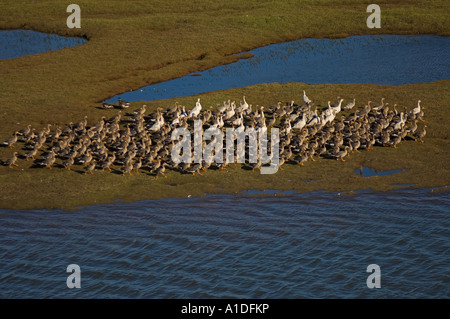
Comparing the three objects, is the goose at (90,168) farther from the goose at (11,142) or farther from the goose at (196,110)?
the goose at (196,110)

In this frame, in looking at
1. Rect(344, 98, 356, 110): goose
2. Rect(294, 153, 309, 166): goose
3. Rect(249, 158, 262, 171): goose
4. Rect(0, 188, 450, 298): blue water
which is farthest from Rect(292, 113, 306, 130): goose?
Rect(0, 188, 450, 298): blue water

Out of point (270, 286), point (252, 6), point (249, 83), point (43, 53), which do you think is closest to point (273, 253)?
point (270, 286)

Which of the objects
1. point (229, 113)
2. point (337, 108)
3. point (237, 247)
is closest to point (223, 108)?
point (229, 113)

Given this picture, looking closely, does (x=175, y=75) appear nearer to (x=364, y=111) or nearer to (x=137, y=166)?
(x=364, y=111)

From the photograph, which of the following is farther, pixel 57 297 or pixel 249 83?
pixel 249 83

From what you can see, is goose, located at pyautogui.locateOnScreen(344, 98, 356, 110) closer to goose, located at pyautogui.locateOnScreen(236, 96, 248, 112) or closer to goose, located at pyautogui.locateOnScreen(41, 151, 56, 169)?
goose, located at pyautogui.locateOnScreen(236, 96, 248, 112)
